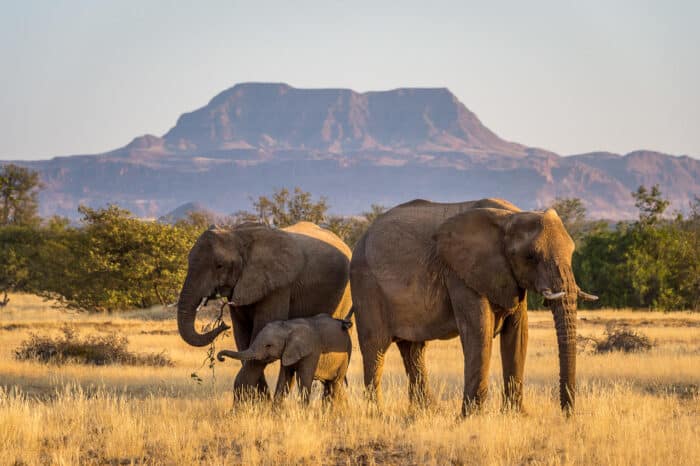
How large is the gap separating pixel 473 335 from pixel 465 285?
2.12ft

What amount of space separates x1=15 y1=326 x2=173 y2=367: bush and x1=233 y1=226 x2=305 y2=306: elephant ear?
882 cm

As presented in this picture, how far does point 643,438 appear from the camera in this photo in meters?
11.5

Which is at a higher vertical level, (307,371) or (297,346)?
(297,346)

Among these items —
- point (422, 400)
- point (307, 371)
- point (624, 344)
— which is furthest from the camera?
point (624, 344)

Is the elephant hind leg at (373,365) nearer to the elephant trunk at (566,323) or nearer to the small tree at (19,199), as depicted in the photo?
the elephant trunk at (566,323)

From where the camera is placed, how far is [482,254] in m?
12.9

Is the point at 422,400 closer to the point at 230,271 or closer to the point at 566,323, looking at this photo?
Result: the point at 566,323

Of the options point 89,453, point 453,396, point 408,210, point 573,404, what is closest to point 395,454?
point 573,404

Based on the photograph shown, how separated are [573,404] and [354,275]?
3.52 metres

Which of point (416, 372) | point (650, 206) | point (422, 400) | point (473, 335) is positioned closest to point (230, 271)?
point (416, 372)

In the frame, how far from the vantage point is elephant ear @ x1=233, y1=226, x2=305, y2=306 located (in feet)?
46.5

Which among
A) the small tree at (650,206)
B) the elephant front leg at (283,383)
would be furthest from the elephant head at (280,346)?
the small tree at (650,206)

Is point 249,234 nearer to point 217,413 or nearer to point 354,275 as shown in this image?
point 354,275

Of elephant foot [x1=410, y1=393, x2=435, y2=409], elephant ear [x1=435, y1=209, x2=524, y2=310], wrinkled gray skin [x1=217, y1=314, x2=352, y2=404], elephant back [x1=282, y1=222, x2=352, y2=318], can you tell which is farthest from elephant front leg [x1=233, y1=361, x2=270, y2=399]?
elephant ear [x1=435, y1=209, x2=524, y2=310]
